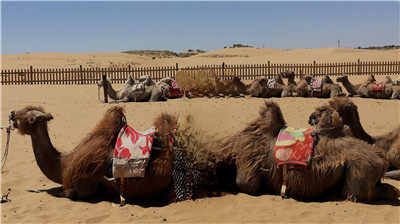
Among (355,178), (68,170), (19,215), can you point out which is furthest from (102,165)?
(355,178)

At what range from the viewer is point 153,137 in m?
5.15

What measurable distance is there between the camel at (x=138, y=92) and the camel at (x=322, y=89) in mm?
5354

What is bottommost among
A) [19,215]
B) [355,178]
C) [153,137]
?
[19,215]

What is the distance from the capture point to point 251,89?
16.4 metres

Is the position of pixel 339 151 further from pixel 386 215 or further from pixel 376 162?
pixel 386 215

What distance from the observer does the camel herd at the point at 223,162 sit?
192 inches

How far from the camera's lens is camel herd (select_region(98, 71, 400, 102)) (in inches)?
609

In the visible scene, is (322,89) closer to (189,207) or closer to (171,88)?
(171,88)

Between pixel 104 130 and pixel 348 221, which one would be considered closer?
pixel 348 221

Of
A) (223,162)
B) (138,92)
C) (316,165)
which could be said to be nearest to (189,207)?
(223,162)

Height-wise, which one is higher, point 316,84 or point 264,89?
point 316,84

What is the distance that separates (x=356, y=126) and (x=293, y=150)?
1.26m

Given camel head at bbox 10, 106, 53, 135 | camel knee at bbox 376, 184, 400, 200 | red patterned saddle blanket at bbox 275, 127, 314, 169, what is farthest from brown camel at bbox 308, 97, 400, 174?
camel head at bbox 10, 106, 53, 135

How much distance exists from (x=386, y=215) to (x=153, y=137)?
2.82 metres
